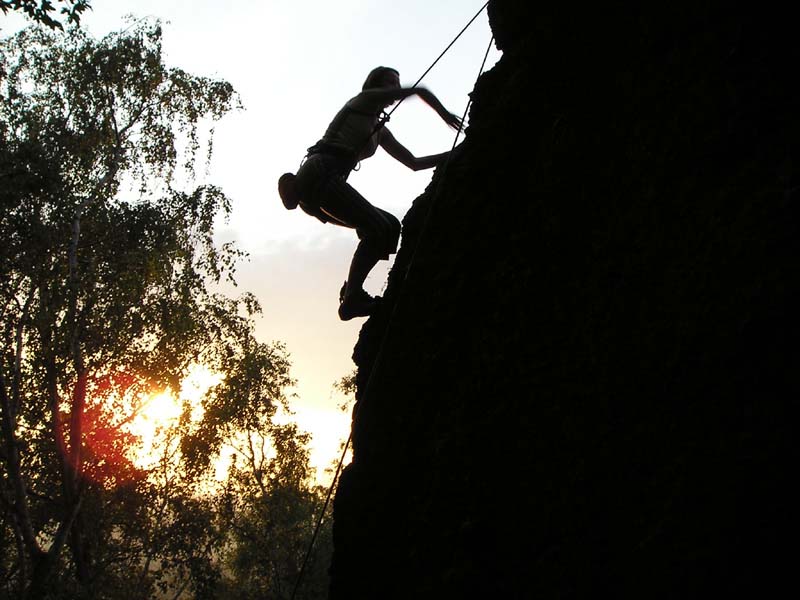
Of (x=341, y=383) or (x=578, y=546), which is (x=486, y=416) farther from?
(x=341, y=383)

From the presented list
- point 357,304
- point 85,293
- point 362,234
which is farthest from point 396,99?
point 85,293

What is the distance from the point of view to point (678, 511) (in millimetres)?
1395

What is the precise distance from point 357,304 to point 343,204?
2.44 ft

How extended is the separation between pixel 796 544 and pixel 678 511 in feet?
0.84

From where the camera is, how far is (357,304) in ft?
Answer: 14.4

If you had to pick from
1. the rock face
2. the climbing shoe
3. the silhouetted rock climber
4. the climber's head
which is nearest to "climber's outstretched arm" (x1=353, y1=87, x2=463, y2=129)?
the silhouetted rock climber

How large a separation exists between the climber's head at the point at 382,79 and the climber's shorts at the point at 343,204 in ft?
2.05

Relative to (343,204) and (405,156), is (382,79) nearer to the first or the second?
(405,156)

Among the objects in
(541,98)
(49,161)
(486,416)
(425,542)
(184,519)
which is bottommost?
(425,542)

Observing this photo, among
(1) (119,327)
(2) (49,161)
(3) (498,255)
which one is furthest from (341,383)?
(3) (498,255)

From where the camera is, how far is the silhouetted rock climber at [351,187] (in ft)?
14.2

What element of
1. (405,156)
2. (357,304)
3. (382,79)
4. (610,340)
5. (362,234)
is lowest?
(610,340)

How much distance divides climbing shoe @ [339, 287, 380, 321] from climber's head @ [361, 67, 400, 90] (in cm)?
155

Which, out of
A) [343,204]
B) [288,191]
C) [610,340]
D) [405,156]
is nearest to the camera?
[610,340]
